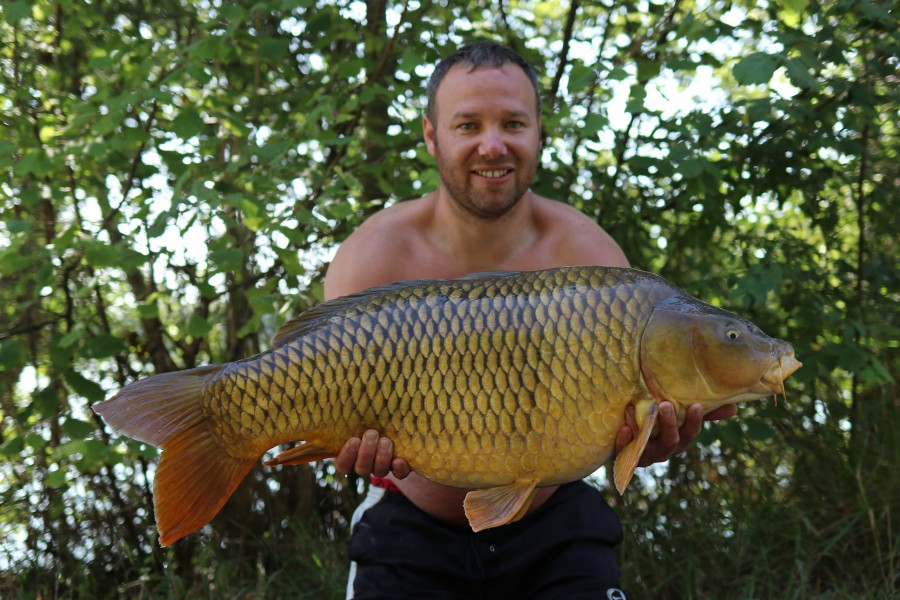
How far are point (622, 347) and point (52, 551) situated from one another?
6.98 ft

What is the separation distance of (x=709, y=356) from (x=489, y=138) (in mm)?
736

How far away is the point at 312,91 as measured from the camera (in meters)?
2.84

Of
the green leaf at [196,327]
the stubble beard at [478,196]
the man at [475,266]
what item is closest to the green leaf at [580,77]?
the man at [475,266]

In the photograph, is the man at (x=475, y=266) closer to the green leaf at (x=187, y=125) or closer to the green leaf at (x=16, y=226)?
the green leaf at (x=187, y=125)

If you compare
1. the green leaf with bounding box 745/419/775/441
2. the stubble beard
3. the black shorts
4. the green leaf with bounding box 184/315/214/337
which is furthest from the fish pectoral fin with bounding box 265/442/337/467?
the green leaf with bounding box 745/419/775/441

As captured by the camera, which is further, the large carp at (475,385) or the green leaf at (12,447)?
the green leaf at (12,447)

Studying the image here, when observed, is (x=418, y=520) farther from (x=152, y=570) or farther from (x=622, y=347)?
(x=152, y=570)

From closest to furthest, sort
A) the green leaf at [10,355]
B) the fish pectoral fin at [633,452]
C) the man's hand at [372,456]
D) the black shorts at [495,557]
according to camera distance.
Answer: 1. the fish pectoral fin at [633,452]
2. the man's hand at [372,456]
3. the black shorts at [495,557]
4. the green leaf at [10,355]

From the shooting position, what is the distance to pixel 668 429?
56.1 inches

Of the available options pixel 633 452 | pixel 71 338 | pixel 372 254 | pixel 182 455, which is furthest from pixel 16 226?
pixel 633 452

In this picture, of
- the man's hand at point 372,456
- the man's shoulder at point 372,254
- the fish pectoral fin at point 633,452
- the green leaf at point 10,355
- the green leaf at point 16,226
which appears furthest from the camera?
the green leaf at point 10,355

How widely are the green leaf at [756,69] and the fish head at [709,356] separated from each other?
861 mm

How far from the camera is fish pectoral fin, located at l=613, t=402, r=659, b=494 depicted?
4.39ft

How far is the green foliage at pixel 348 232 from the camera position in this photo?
2379mm
